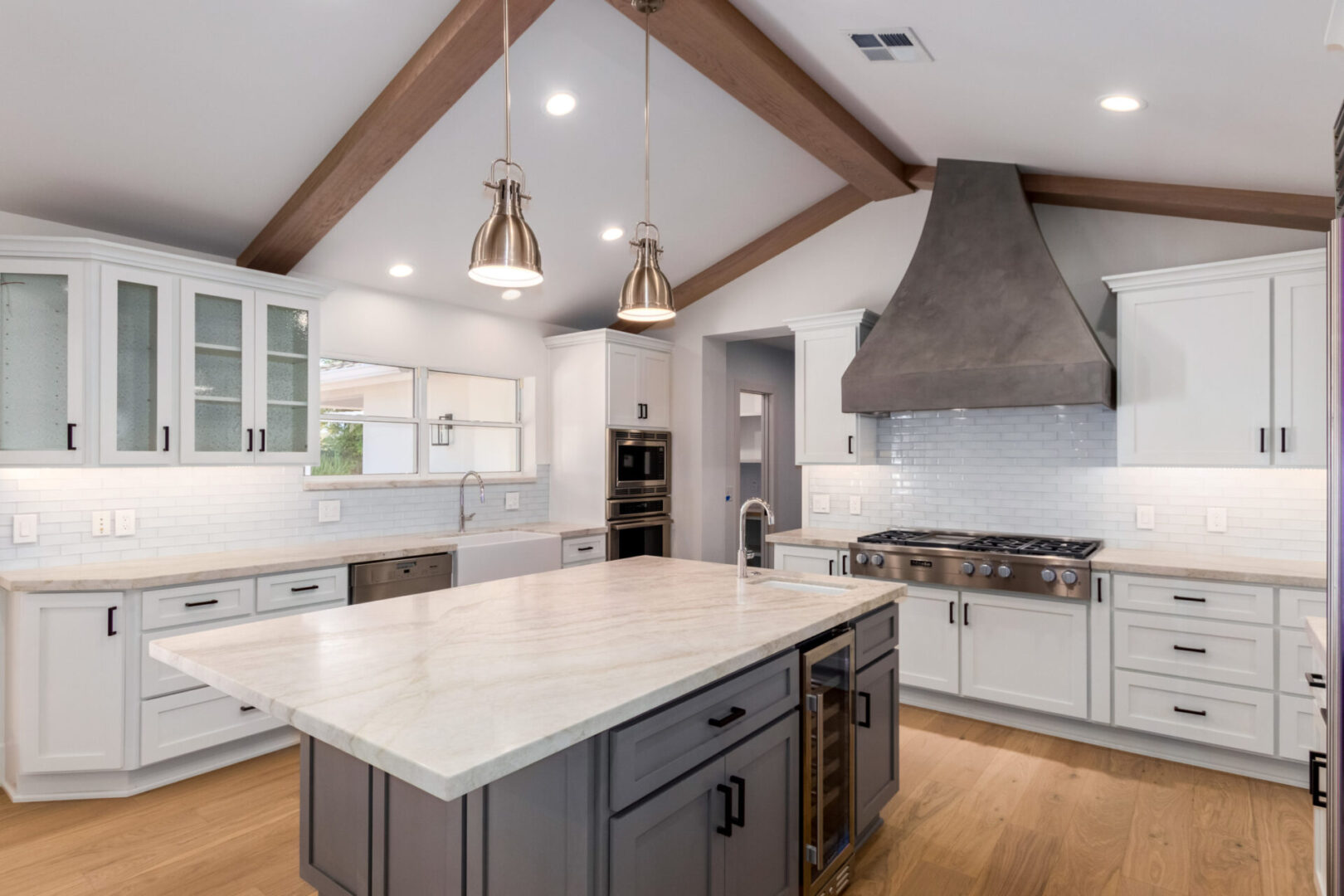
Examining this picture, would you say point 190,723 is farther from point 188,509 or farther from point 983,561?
point 983,561

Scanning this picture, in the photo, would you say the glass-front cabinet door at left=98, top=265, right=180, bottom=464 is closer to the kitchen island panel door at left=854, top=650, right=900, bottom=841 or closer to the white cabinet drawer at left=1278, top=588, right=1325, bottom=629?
the kitchen island panel door at left=854, top=650, right=900, bottom=841

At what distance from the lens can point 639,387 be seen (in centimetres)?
558

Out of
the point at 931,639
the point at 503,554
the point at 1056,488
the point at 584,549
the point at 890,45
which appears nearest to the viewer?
the point at 890,45

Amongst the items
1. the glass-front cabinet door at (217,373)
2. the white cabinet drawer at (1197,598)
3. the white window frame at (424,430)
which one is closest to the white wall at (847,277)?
the white window frame at (424,430)

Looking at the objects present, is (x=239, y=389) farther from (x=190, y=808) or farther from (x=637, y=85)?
(x=637, y=85)

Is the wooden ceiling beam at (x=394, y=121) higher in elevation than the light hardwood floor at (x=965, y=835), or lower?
higher

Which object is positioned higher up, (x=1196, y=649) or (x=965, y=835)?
(x=1196, y=649)

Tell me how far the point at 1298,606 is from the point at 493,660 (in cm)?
340

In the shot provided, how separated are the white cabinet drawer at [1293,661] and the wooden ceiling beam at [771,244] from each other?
10.9ft

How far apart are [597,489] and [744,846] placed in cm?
361

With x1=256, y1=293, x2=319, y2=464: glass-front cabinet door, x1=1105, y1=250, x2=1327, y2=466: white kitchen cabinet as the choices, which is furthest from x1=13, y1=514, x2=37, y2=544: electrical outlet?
x1=1105, y1=250, x2=1327, y2=466: white kitchen cabinet

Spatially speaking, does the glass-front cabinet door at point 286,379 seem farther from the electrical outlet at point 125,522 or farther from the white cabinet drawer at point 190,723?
the white cabinet drawer at point 190,723

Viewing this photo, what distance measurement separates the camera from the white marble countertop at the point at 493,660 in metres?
1.24

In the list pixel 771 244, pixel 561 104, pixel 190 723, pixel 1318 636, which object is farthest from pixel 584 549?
pixel 1318 636
